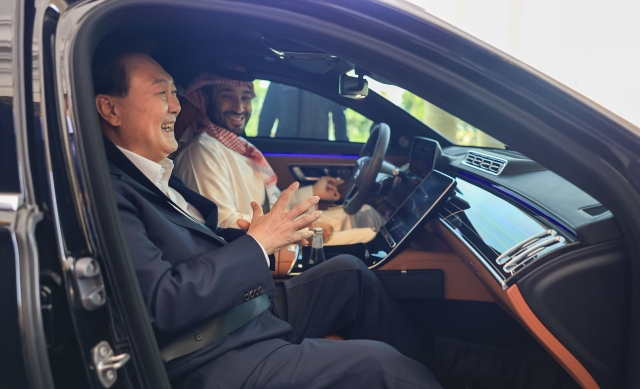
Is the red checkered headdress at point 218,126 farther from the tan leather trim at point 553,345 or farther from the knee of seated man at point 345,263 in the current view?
the tan leather trim at point 553,345

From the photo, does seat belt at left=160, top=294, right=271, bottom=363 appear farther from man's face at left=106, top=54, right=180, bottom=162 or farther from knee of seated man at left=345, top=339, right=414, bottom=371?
man's face at left=106, top=54, right=180, bottom=162

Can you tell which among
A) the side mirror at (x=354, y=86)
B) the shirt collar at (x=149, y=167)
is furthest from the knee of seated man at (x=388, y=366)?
the side mirror at (x=354, y=86)

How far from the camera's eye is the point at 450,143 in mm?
2922

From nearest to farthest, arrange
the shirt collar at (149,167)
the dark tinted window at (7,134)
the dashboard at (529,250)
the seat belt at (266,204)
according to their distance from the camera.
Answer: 1. the dark tinted window at (7,134)
2. the dashboard at (529,250)
3. the shirt collar at (149,167)
4. the seat belt at (266,204)

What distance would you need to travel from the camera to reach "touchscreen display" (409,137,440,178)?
2.52m

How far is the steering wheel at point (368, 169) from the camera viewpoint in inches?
99.3

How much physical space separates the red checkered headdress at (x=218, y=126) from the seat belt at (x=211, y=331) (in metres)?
1.62

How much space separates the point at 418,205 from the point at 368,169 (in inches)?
15.2

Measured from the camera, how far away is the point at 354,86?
2.49 meters

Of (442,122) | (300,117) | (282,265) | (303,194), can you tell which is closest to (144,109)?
(282,265)

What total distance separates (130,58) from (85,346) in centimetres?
91

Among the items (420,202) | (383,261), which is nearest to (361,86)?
(420,202)

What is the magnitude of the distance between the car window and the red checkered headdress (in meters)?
0.44

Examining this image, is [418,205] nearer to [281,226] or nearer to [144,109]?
[281,226]
